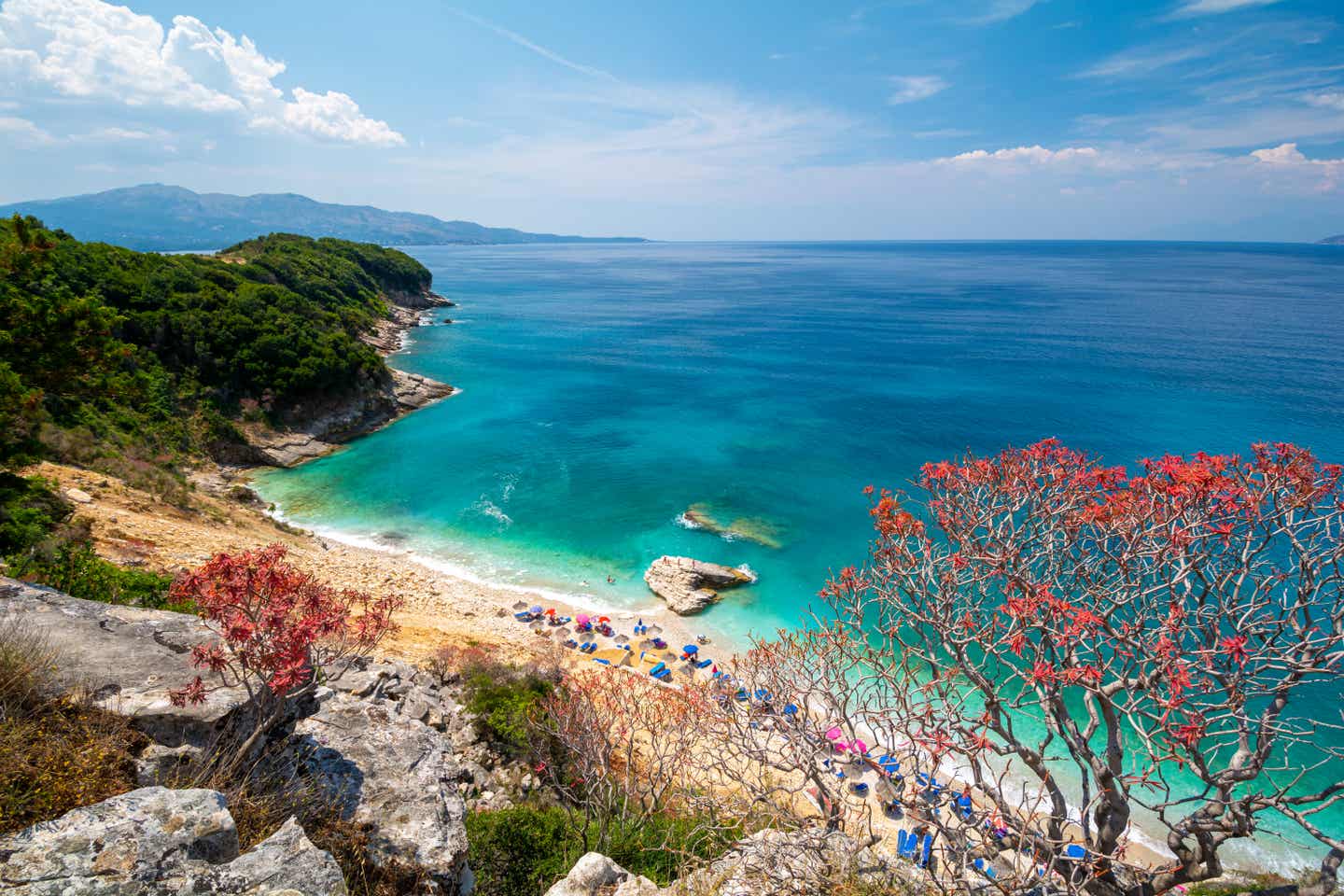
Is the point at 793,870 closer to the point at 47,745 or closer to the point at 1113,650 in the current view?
the point at 1113,650

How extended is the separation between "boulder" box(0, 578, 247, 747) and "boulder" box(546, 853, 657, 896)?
5403 millimetres

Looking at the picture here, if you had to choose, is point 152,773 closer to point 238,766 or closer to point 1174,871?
point 238,766

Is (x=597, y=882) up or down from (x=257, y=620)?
down

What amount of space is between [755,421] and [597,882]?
149ft

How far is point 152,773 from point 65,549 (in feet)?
36.3

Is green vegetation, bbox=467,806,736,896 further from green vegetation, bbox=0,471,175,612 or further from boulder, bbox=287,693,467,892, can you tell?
green vegetation, bbox=0,471,175,612

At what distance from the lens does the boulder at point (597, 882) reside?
830 cm

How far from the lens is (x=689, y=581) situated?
1110 inches

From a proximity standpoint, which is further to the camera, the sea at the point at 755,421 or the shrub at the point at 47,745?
the sea at the point at 755,421

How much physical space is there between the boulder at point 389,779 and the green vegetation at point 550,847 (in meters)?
1.12

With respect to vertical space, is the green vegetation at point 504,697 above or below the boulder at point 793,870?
below

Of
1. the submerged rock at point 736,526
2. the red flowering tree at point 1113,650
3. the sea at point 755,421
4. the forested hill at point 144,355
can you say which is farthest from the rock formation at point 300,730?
the submerged rock at point 736,526

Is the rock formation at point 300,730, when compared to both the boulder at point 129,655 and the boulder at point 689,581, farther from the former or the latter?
the boulder at point 689,581

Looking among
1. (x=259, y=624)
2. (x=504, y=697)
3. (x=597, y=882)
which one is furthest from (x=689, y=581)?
(x=259, y=624)
